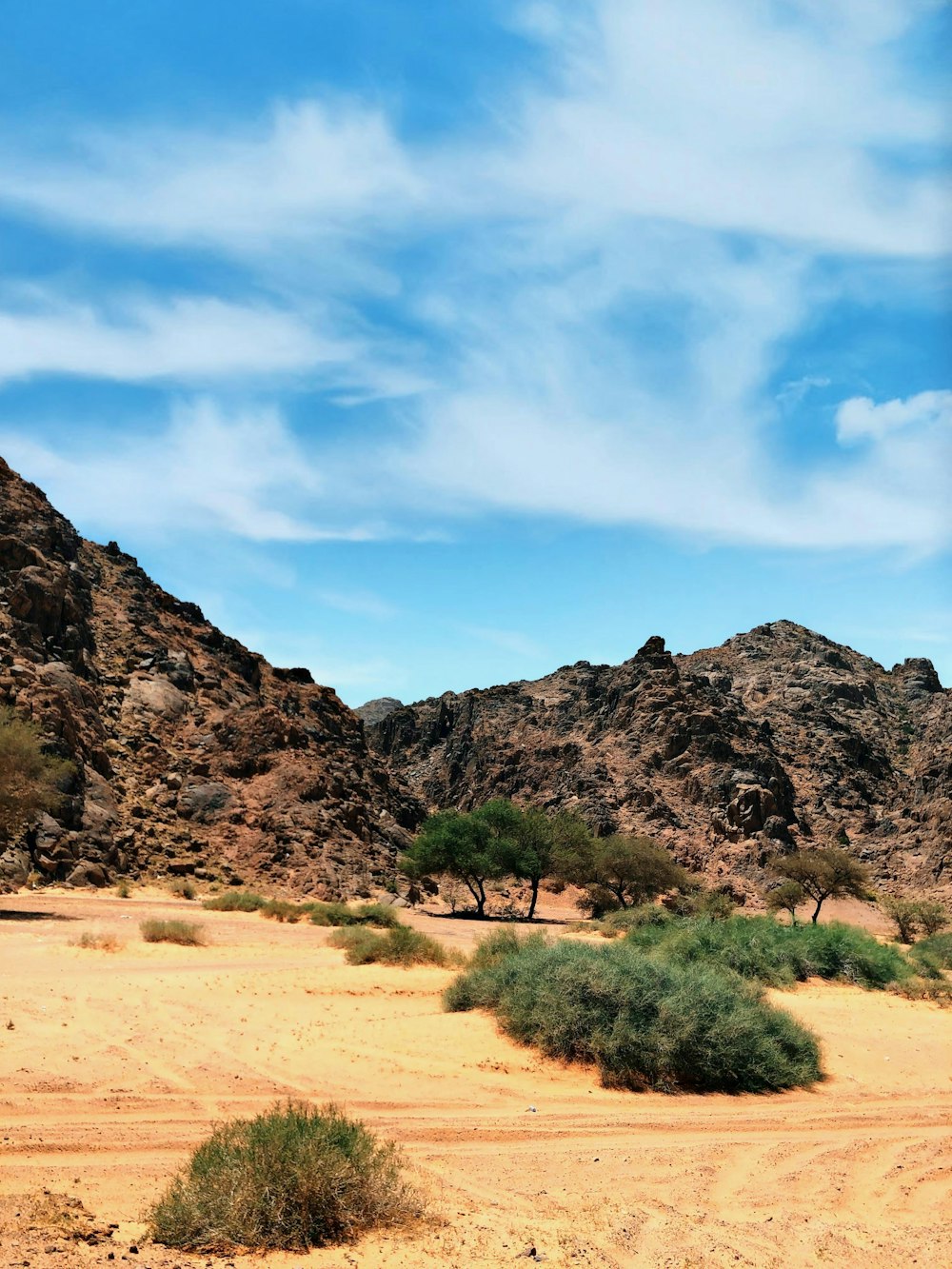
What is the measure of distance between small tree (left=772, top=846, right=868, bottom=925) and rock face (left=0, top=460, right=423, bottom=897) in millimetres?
21750

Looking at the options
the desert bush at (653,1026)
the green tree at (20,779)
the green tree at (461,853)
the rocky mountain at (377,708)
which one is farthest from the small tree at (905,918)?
the rocky mountain at (377,708)

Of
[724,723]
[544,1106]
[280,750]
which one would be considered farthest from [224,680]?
[544,1106]

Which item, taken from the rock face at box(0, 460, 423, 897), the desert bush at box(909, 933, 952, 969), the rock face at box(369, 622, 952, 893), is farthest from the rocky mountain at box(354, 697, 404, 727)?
the desert bush at box(909, 933, 952, 969)

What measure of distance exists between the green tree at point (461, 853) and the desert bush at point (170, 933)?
86.0 feet

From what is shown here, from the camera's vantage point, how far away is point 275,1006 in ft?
54.3

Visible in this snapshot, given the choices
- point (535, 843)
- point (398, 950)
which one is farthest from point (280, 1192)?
point (535, 843)

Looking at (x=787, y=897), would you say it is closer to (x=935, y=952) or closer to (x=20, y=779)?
(x=935, y=952)

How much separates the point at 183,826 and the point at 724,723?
168 ft

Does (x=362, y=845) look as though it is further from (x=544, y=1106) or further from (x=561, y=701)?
(x=561, y=701)

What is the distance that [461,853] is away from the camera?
166 feet

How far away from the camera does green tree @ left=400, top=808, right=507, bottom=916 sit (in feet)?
166

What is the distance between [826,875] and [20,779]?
40920 mm

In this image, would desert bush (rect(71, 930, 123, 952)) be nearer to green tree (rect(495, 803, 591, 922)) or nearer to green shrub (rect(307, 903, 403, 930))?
green shrub (rect(307, 903, 403, 930))

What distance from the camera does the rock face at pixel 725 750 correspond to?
74.6m
